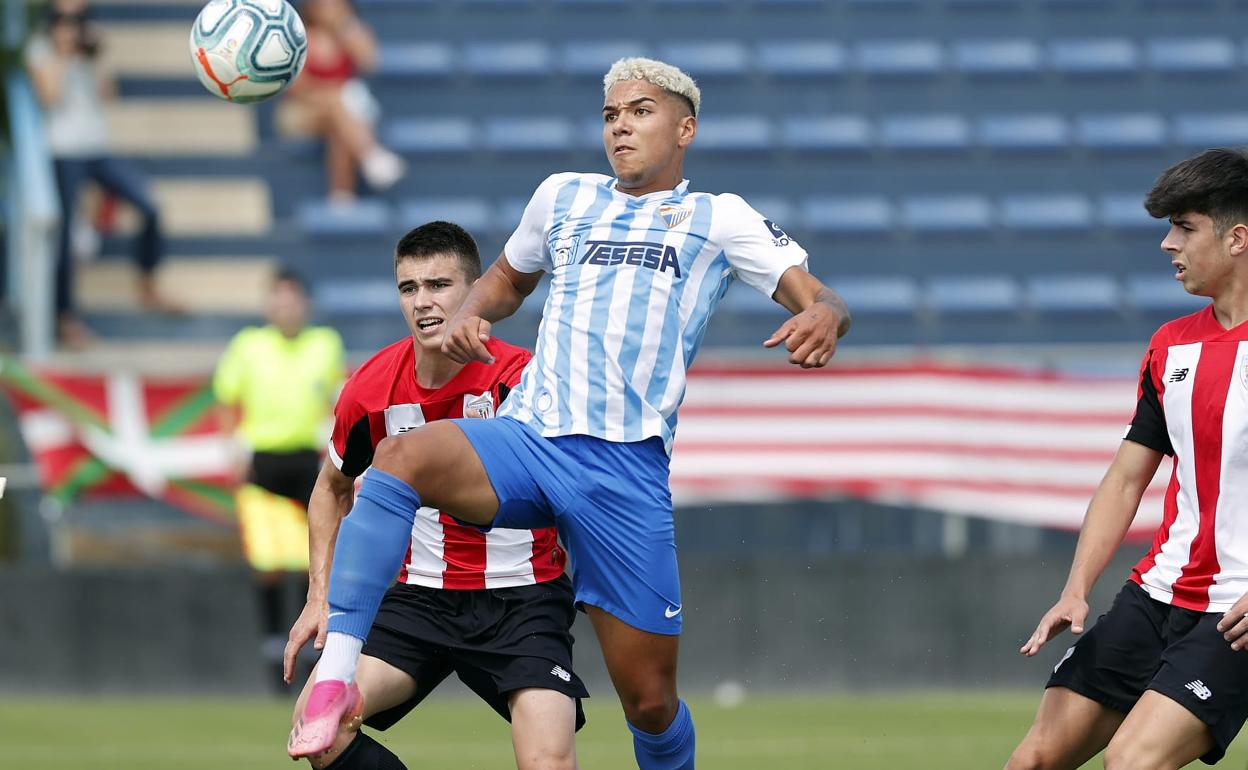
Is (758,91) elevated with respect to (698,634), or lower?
elevated

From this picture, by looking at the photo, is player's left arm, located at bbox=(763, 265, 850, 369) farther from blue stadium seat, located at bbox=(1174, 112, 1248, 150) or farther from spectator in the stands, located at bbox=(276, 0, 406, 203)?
blue stadium seat, located at bbox=(1174, 112, 1248, 150)

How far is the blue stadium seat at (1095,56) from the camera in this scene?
15.6 m

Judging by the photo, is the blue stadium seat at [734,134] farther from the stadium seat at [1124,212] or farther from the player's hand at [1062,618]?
the player's hand at [1062,618]

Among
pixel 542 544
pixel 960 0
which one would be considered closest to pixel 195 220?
pixel 960 0

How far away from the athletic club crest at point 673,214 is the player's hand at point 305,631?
1.35 m

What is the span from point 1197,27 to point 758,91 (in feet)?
12.6

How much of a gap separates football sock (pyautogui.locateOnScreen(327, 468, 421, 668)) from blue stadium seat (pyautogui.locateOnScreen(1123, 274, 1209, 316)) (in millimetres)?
10307

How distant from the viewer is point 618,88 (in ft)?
17.0

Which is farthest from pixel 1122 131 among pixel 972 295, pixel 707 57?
pixel 707 57

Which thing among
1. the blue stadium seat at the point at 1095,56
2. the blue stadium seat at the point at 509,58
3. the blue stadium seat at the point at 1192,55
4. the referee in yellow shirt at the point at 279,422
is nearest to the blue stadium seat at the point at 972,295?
the blue stadium seat at the point at 1095,56

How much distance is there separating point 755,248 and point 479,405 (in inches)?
36.0

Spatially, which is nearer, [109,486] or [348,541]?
[348,541]

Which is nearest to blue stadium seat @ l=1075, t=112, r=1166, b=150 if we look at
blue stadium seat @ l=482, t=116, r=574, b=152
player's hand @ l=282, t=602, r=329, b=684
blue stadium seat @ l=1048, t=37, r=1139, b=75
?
blue stadium seat @ l=1048, t=37, r=1139, b=75

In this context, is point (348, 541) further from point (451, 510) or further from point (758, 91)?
point (758, 91)
